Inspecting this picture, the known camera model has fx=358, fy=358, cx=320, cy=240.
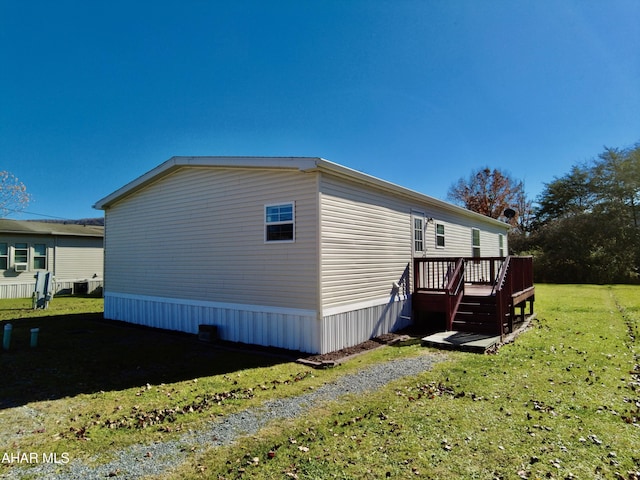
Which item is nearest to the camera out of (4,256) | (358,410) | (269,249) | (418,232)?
(358,410)

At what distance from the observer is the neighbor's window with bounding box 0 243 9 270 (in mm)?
18672

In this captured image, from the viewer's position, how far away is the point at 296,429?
409 centimetres

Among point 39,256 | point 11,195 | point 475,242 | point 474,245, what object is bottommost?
point 39,256

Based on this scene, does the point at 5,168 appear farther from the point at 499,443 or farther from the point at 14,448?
the point at 499,443

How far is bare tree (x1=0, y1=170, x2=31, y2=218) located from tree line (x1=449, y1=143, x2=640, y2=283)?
3744 centimetres

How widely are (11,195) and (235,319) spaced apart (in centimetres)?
2431

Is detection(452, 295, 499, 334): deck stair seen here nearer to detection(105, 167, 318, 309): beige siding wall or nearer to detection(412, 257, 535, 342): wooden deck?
detection(412, 257, 535, 342): wooden deck

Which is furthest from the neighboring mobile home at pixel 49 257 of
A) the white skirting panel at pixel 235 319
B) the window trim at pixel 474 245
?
the window trim at pixel 474 245

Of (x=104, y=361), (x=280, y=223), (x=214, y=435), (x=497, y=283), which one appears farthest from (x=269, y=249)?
(x=497, y=283)

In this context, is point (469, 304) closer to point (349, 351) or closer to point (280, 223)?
point (349, 351)

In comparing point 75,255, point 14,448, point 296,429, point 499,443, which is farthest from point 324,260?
point 75,255

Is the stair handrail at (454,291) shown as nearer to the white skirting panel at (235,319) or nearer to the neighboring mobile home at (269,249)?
the neighboring mobile home at (269,249)

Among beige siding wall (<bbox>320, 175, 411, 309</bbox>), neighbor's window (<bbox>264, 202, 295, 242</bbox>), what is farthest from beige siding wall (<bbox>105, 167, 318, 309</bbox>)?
beige siding wall (<bbox>320, 175, 411, 309</bbox>)

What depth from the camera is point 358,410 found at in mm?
4586
